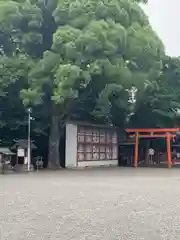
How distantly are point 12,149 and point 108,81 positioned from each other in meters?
6.26

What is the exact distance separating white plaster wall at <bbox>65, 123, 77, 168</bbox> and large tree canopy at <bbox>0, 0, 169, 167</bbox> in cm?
90

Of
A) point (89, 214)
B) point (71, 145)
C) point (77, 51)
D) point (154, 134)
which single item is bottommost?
point (89, 214)

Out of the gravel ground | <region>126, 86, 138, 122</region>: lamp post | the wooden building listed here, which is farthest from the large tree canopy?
the gravel ground

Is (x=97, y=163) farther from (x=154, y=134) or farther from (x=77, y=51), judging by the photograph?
(x=77, y=51)

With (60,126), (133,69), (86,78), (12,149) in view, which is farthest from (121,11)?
(12,149)

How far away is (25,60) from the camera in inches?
803

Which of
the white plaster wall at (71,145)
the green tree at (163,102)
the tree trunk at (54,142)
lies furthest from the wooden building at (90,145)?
the green tree at (163,102)

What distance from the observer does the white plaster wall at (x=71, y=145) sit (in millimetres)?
23062

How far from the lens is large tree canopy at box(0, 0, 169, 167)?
62.6ft

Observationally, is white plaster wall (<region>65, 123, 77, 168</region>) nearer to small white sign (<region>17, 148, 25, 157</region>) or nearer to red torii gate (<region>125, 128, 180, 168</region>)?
small white sign (<region>17, 148, 25, 157</region>)

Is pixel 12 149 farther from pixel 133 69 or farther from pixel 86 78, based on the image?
pixel 133 69

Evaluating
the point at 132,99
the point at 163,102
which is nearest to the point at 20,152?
the point at 132,99

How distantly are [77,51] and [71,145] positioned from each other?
6347 mm

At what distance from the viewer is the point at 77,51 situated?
19.0 m
